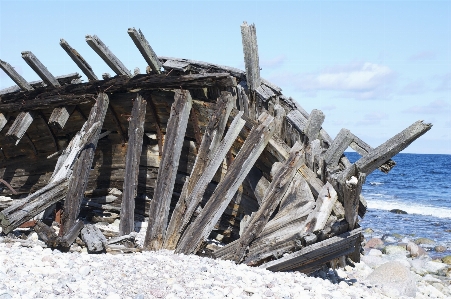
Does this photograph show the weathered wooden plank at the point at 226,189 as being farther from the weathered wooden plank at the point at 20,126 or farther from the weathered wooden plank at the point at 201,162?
the weathered wooden plank at the point at 20,126

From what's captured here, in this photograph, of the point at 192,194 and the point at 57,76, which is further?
the point at 57,76

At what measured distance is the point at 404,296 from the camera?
848 centimetres

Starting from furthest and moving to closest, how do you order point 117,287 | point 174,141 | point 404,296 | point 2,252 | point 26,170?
point 26,170
point 404,296
point 174,141
point 2,252
point 117,287

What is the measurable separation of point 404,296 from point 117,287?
16.6 feet

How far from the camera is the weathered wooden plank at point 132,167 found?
8.02 metres

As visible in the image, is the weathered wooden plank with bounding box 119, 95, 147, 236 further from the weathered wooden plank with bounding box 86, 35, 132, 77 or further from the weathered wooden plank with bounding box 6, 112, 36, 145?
the weathered wooden plank with bounding box 6, 112, 36, 145

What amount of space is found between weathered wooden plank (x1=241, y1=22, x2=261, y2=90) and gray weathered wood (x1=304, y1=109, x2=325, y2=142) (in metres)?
1.39

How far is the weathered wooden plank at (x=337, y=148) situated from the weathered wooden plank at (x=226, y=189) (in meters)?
1.11

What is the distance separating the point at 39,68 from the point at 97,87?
3.66 ft

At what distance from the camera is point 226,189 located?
7.16m

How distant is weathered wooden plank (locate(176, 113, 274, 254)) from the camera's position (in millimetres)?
6988

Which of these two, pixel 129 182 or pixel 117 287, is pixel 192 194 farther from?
pixel 117 287

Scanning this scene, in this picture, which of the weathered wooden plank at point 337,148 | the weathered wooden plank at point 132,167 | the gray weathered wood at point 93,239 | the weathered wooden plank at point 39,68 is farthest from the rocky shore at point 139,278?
the weathered wooden plank at point 39,68

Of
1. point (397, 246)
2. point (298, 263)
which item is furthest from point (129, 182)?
point (397, 246)
